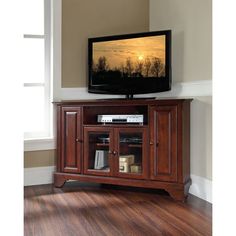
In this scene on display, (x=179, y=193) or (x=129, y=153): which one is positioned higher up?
(x=129, y=153)

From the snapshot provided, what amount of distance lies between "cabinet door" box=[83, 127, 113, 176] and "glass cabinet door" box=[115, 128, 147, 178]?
14cm

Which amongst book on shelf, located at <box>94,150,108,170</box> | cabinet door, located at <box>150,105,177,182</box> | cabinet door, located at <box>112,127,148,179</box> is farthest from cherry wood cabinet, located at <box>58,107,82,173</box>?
cabinet door, located at <box>150,105,177,182</box>

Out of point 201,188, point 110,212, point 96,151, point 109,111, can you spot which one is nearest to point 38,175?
point 96,151

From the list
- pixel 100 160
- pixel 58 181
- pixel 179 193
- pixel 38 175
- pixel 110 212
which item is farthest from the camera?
pixel 38 175

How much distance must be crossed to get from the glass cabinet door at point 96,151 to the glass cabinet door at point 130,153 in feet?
0.47

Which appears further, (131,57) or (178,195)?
(131,57)

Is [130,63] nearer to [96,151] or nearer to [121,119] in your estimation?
[121,119]

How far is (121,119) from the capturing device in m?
3.35

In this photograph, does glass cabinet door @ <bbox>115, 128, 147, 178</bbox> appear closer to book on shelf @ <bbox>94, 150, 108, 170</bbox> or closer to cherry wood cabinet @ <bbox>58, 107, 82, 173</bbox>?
book on shelf @ <bbox>94, 150, 108, 170</bbox>

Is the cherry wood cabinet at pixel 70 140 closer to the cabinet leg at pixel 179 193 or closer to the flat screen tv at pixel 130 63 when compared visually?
the flat screen tv at pixel 130 63

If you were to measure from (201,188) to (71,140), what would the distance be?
131cm

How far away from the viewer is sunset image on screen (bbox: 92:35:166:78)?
3.47 meters

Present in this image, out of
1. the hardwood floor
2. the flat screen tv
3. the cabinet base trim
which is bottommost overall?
the hardwood floor

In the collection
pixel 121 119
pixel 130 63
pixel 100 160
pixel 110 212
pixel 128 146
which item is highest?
pixel 130 63
